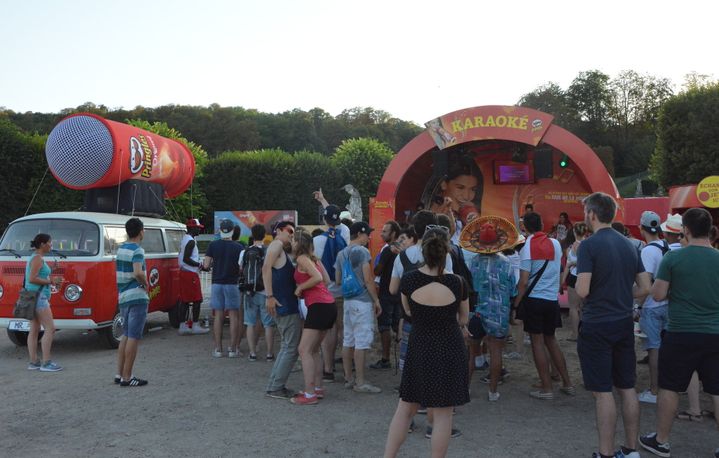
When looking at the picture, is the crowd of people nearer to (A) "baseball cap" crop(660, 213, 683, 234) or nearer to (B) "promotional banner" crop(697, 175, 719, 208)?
(A) "baseball cap" crop(660, 213, 683, 234)

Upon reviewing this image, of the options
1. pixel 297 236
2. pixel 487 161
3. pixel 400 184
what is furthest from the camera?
pixel 487 161

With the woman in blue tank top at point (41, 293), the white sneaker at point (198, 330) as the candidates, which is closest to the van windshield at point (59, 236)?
the woman in blue tank top at point (41, 293)

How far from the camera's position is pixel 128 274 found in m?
6.01

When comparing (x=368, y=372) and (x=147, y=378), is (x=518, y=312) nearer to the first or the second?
(x=368, y=372)

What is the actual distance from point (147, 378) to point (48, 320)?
1.42m

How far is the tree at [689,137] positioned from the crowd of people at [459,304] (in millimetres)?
21553

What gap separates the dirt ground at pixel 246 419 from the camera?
447 cm

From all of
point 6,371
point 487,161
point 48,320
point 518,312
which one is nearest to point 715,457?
point 518,312

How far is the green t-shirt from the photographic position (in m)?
4.00

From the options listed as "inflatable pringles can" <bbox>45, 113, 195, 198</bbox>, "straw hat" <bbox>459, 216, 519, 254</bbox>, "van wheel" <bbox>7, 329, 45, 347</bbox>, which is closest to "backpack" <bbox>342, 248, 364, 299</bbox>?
"straw hat" <bbox>459, 216, 519, 254</bbox>

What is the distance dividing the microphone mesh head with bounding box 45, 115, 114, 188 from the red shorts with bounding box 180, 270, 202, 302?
79.4 inches

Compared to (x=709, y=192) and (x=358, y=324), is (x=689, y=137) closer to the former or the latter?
(x=709, y=192)

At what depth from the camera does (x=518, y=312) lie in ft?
18.9

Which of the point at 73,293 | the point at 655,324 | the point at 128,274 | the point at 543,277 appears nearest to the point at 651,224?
the point at 655,324
